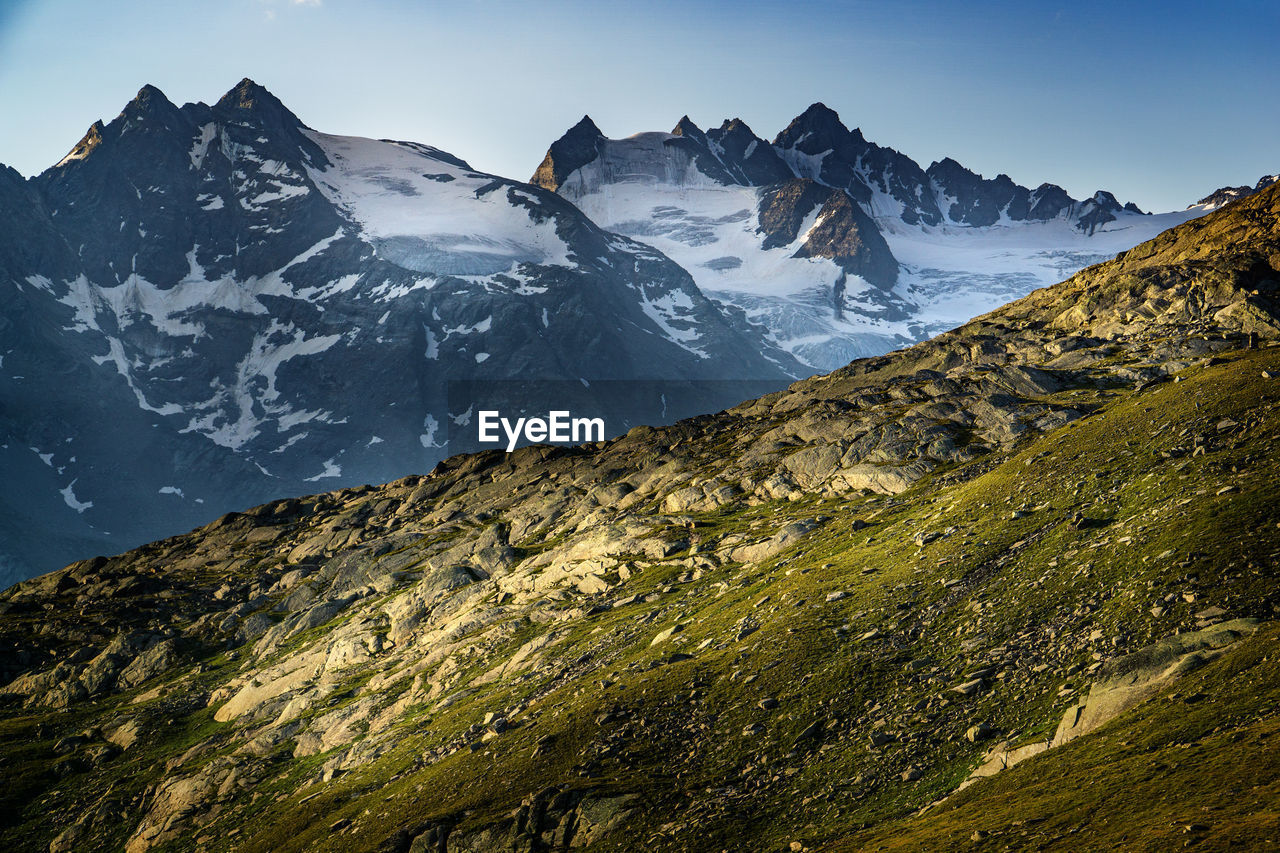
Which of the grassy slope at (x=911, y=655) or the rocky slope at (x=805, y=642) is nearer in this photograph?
the rocky slope at (x=805, y=642)

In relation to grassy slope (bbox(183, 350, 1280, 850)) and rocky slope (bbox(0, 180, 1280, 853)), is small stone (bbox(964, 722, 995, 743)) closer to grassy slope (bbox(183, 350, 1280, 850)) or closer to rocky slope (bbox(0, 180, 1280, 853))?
rocky slope (bbox(0, 180, 1280, 853))

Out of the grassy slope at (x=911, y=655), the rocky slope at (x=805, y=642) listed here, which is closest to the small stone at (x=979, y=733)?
the rocky slope at (x=805, y=642)

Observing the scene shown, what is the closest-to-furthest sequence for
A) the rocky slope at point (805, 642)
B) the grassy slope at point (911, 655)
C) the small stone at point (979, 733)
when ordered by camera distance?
the rocky slope at point (805, 642) → the small stone at point (979, 733) → the grassy slope at point (911, 655)

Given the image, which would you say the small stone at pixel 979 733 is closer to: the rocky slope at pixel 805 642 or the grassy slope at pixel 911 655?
the rocky slope at pixel 805 642

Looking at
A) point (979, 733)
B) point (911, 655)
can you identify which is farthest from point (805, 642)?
point (979, 733)

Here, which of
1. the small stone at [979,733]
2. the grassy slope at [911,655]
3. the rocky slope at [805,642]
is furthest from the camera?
the grassy slope at [911,655]

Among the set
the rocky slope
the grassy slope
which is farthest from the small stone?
the grassy slope

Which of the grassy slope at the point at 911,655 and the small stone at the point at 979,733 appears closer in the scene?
the small stone at the point at 979,733

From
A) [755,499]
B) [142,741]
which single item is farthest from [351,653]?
[755,499]
